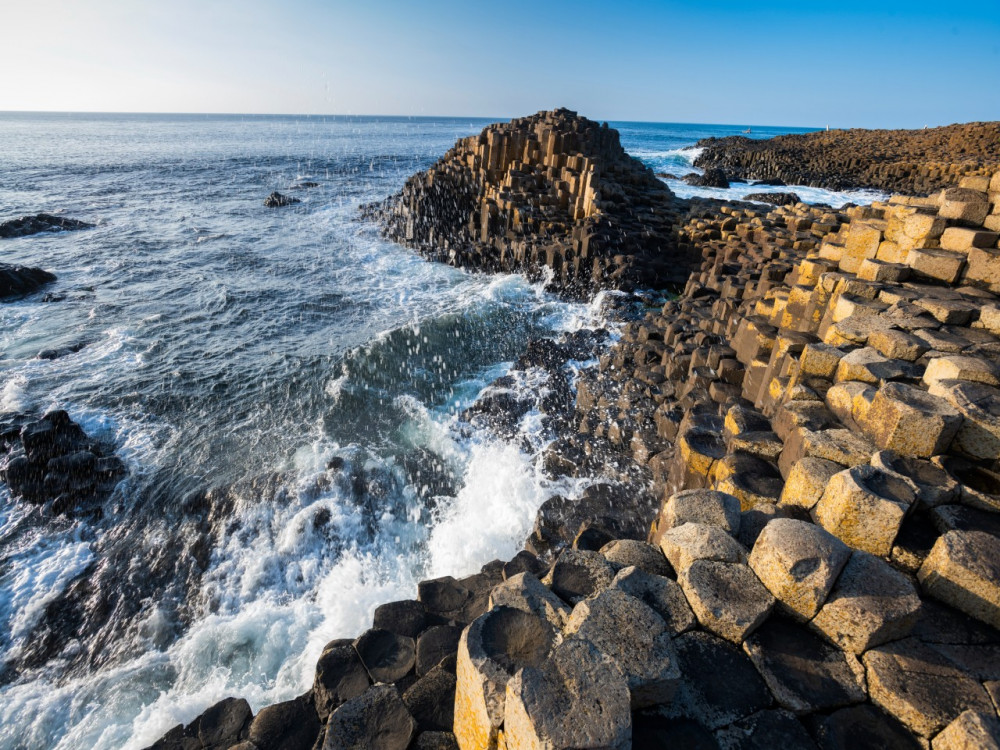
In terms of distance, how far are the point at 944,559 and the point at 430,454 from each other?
7431 mm

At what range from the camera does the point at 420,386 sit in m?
11.6

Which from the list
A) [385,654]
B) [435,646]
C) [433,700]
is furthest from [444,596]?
[433,700]

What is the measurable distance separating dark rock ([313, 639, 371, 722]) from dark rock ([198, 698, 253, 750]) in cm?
78

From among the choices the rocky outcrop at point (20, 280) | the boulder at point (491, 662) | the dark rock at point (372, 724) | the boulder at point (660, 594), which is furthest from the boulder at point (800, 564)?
the rocky outcrop at point (20, 280)

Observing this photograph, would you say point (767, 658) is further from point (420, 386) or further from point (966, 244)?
point (420, 386)

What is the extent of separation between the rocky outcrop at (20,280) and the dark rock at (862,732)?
22.9m

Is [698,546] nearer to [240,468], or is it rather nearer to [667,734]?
[667,734]

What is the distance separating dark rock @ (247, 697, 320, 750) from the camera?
3.73m

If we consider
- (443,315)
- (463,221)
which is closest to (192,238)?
(463,221)

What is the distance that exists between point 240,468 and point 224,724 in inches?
209

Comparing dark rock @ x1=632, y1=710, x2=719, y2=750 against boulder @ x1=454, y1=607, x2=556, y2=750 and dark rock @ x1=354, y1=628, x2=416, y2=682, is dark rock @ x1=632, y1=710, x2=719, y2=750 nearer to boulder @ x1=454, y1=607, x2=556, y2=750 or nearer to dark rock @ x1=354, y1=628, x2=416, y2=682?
boulder @ x1=454, y1=607, x2=556, y2=750

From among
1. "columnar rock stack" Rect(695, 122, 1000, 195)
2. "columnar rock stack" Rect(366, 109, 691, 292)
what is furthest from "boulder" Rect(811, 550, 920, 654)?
"columnar rock stack" Rect(695, 122, 1000, 195)

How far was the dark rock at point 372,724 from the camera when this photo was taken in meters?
3.18

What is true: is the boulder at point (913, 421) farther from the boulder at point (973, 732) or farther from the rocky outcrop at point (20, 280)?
the rocky outcrop at point (20, 280)
